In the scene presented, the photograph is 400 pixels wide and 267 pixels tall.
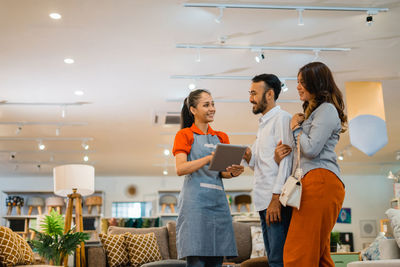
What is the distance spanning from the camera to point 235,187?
1474cm

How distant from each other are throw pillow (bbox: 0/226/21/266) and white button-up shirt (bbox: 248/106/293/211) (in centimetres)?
267

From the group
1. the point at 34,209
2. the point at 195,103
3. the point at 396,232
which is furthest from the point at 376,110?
the point at 34,209

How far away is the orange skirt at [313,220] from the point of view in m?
2.07

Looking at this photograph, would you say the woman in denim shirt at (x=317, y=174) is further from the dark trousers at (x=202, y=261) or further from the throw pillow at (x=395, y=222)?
the throw pillow at (x=395, y=222)

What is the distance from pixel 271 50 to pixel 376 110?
65.0 inches

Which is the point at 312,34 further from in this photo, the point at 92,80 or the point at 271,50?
the point at 92,80

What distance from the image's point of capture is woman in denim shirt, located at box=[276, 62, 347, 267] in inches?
81.7

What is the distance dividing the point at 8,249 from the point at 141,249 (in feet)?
5.87

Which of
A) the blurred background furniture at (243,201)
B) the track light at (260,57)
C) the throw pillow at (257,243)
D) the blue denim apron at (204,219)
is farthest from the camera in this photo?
the blurred background furniture at (243,201)

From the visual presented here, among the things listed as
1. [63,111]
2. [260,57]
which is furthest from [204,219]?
[63,111]

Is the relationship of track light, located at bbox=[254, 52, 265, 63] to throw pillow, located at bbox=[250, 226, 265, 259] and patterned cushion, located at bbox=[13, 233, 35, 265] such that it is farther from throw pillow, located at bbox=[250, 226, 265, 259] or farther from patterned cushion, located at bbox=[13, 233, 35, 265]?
patterned cushion, located at bbox=[13, 233, 35, 265]

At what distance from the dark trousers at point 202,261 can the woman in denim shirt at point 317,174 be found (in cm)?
49

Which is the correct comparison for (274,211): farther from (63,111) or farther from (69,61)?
(63,111)

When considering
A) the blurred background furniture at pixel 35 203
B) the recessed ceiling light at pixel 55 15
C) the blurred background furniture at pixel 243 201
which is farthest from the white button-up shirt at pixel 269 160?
the blurred background furniture at pixel 35 203
